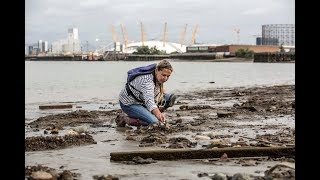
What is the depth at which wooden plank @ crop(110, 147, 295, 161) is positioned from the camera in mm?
5918

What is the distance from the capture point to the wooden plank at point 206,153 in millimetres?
5918

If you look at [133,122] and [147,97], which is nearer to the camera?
[147,97]

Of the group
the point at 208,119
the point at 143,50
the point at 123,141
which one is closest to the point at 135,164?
the point at 123,141

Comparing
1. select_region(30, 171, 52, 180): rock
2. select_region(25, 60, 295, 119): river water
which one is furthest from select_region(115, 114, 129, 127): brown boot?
select_region(30, 171, 52, 180): rock

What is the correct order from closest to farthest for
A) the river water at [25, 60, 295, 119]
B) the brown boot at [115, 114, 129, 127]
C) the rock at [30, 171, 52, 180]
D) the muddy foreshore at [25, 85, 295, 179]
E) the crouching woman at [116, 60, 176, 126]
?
1. the rock at [30, 171, 52, 180]
2. the muddy foreshore at [25, 85, 295, 179]
3. the crouching woman at [116, 60, 176, 126]
4. the brown boot at [115, 114, 129, 127]
5. the river water at [25, 60, 295, 119]

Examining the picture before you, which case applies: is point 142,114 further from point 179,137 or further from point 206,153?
point 206,153

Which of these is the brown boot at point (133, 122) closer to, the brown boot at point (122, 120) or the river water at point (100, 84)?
the brown boot at point (122, 120)

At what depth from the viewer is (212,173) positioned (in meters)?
5.14

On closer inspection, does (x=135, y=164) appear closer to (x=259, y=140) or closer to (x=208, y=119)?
(x=259, y=140)

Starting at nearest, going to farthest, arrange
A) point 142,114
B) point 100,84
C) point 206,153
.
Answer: point 206,153, point 142,114, point 100,84

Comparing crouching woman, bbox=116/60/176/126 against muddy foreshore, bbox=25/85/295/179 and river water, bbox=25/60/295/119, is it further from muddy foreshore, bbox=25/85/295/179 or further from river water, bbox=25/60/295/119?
river water, bbox=25/60/295/119

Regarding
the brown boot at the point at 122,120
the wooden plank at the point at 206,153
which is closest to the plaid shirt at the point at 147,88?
the brown boot at the point at 122,120

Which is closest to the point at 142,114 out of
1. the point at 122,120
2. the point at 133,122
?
the point at 133,122

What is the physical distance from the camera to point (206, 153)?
6.01 meters
